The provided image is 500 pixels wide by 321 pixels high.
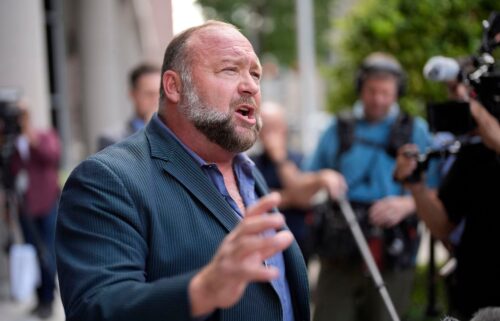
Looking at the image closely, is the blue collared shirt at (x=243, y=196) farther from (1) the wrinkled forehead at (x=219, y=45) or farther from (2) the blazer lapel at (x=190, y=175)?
(1) the wrinkled forehead at (x=219, y=45)

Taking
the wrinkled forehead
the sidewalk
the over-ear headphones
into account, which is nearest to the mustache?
the wrinkled forehead

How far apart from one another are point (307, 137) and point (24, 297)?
5284mm

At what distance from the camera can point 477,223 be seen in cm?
306

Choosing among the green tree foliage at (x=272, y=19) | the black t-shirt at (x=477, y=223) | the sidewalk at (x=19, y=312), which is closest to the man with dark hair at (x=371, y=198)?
the black t-shirt at (x=477, y=223)

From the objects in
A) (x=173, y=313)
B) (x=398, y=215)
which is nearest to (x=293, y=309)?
(x=173, y=313)

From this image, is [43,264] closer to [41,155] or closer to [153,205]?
[41,155]

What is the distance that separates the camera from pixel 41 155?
681 centimetres

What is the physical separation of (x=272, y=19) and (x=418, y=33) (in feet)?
84.0

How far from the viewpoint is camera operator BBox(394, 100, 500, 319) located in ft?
9.81

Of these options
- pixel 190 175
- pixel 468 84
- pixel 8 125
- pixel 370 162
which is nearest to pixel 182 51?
pixel 190 175

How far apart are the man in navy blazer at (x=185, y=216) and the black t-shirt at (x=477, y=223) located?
38.7 inches

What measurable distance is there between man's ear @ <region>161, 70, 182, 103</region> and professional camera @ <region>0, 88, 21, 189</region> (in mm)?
4404

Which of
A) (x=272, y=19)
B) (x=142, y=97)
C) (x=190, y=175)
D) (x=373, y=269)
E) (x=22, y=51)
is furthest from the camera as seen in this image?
(x=272, y=19)

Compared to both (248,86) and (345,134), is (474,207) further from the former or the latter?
(345,134)
